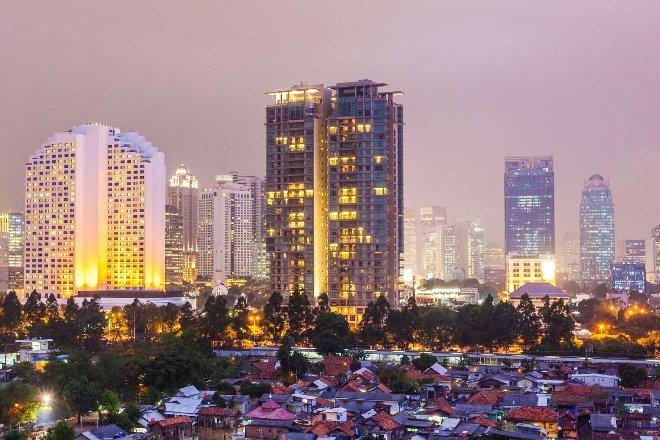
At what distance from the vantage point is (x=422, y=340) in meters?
46.6

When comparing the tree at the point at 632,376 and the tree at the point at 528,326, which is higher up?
the tree at the point at 528,326

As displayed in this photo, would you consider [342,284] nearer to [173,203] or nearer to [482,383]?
[482,383]

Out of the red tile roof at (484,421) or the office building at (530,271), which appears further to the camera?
the office building at (530,271)

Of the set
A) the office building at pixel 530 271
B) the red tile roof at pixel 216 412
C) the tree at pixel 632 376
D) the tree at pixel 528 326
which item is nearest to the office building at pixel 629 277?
the office building at pixel 530 271

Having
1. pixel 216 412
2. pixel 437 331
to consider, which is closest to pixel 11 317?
pixel 437 331

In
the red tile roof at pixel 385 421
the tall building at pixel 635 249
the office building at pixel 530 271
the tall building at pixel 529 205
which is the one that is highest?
the tall building at pixel 529 205

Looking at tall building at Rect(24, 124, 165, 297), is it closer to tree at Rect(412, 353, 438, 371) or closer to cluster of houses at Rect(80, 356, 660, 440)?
tree at Rect(412, 353, 438, 371)

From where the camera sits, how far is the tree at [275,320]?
47.7 metres

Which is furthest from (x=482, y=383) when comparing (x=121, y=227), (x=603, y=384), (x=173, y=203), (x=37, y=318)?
(x=173, y=203)

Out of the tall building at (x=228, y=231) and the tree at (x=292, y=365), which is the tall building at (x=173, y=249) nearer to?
the tall building at (x=228, y=231)


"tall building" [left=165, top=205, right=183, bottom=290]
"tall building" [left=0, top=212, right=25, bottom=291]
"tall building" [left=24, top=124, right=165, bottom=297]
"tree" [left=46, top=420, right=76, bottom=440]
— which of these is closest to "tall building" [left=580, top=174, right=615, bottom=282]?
"tall building" [left=165, top=205, right=183, bottom=290]

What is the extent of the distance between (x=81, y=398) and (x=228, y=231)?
89979 mm

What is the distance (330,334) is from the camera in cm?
4366

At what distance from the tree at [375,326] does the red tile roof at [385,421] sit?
1756 cm
